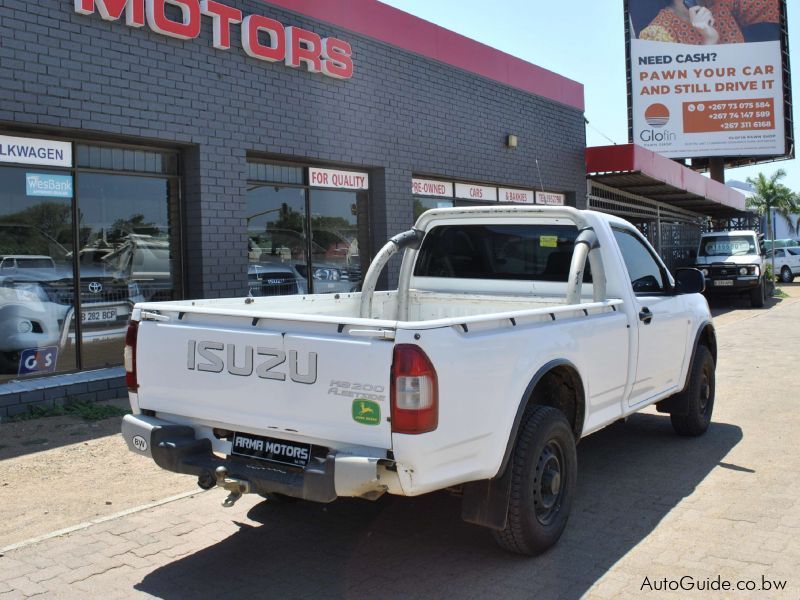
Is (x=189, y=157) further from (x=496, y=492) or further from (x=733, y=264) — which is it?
(x=733, y=264)

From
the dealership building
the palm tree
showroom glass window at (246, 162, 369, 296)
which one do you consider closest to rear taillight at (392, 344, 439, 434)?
the dealership building

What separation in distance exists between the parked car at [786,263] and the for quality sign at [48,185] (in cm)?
3315

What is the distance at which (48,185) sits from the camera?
820 centimetres

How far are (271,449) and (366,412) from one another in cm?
72

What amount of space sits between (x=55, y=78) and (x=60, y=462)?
3.98m

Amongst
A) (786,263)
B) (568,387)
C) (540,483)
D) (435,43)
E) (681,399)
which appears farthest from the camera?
(786,263)

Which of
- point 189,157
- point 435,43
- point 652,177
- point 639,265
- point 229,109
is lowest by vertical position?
point 639,265

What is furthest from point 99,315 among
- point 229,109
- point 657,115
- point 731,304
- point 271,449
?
point 657,115

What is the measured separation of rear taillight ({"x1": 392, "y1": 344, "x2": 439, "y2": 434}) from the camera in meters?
3.48

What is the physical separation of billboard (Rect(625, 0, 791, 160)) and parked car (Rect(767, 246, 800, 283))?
537cm

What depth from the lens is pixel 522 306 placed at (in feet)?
19.0

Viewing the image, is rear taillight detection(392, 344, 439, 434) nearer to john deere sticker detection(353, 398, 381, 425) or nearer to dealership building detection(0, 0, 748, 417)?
john deere sticker detection(353, 398, 381, 425)

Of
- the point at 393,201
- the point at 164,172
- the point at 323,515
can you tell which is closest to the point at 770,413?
the point at 323,515

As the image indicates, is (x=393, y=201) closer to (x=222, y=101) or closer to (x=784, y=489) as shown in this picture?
(x=222, y=101)
